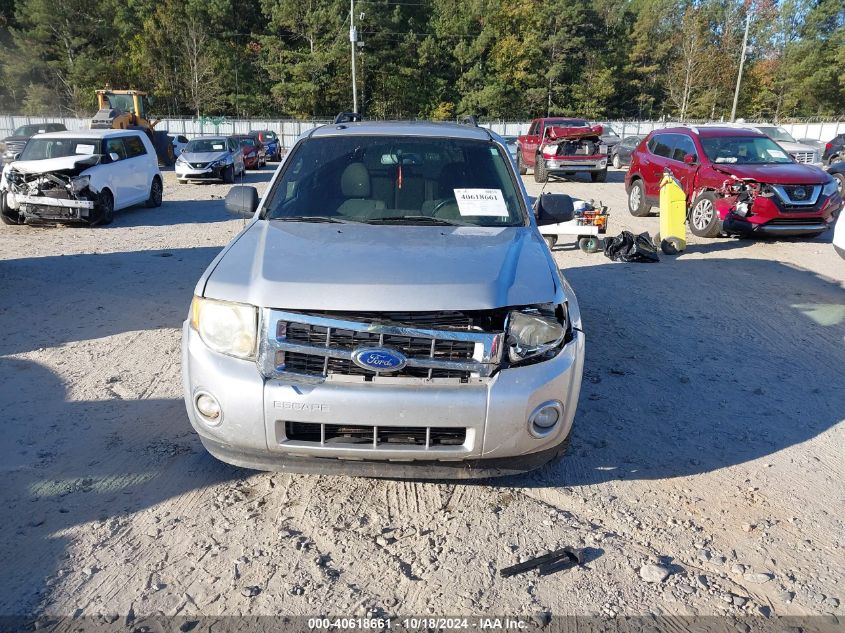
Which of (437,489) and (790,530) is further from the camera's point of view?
(437,489)

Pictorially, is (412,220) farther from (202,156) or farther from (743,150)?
(202,156)

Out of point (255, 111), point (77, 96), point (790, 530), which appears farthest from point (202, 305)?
point (77, 96)

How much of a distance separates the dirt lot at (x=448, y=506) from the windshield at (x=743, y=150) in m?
6.47

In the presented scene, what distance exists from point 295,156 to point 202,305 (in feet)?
5.90

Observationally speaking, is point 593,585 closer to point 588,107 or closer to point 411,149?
point 411,149

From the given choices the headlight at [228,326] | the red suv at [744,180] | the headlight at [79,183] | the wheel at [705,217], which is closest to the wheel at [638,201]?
the red suv at [744,180]

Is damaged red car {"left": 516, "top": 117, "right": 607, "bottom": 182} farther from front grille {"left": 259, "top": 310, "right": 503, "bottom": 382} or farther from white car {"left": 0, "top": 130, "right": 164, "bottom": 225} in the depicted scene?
front grille {"left": 259, "top": 310, "right": 503, "bottom": 382}

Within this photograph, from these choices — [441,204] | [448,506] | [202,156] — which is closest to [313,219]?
[441,204]

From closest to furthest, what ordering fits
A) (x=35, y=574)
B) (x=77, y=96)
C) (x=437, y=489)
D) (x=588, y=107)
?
1. (x=35, y=574)
2. (x=437, y=489)
3. (x=77, y=96)
4. (x=588, y=107)

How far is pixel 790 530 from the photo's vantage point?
306cm

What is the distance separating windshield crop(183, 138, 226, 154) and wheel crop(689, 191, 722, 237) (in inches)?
598

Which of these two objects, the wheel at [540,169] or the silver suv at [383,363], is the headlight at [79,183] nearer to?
the silver suv at [383,363]

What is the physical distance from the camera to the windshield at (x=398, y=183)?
399 centimetres

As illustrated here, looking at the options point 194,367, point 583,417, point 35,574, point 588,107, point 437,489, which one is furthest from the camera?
point 588,107
